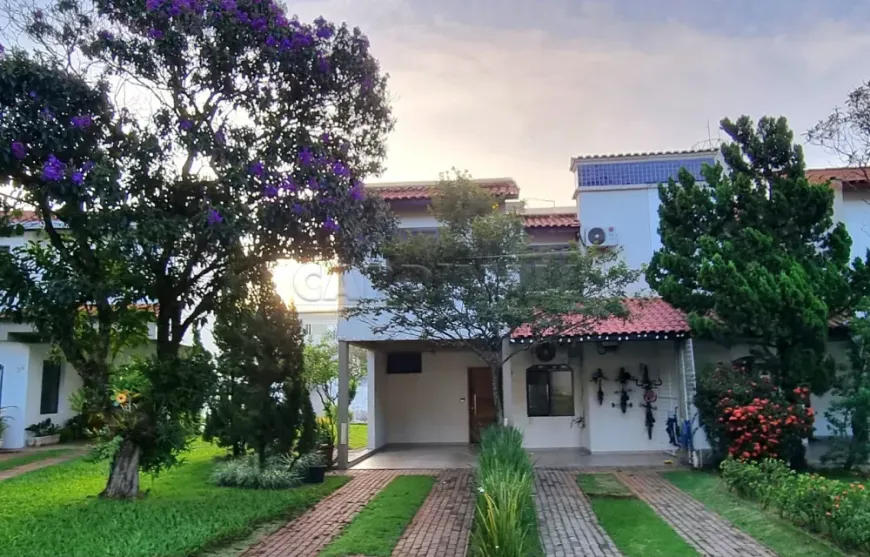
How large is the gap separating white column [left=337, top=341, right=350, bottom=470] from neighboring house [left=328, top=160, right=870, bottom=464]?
10.0 inches

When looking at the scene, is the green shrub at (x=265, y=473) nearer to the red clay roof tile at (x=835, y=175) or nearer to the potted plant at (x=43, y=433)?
the potted plant at (x=43, y=433)

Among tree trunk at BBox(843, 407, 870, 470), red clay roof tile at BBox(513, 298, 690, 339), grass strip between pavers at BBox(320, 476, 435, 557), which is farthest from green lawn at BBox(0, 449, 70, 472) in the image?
tree trunk at BBox(843, 407, 870, 470)

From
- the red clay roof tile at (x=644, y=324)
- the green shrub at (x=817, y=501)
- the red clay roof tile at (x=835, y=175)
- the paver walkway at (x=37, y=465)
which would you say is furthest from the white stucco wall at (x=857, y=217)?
the paver walkway at (x=37, y=465)

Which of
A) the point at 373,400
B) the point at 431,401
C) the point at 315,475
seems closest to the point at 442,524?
the point at 315,475

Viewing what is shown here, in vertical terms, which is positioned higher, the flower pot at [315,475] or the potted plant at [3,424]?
the potted plant at [3,424]

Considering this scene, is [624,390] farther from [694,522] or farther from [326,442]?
[326,442]

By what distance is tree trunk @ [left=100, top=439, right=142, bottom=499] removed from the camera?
1061 cm

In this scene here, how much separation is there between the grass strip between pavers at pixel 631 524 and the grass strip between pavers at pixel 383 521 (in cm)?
277

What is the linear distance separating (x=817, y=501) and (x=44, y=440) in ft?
60.6

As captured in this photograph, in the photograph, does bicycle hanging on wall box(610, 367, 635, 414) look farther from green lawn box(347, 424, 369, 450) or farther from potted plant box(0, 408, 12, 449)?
potted plant box(0, 408, 12, 449)

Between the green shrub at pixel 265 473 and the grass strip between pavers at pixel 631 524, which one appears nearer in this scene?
the grass strip between pavers at pixel 631 524

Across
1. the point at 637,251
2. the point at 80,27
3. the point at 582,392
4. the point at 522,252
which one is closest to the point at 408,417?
the point at 582,392

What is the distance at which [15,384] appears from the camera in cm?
1814

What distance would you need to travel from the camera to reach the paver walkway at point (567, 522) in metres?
8.22
